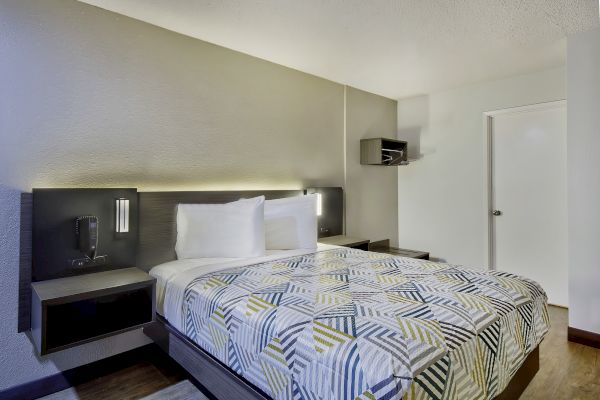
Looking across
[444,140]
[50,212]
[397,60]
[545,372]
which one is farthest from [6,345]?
[444,140]

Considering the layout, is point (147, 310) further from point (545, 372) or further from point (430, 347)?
point (545, 372)

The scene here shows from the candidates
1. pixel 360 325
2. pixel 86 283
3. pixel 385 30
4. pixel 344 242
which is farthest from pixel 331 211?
pixel 360 325

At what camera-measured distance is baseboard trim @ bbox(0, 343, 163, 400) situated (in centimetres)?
204

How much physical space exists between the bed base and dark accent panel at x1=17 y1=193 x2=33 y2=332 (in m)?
0.73

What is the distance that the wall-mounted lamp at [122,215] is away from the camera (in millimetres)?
2238

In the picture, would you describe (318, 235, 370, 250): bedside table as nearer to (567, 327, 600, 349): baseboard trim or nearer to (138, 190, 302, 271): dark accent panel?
(138, 190, 302, 271): dark accent panel

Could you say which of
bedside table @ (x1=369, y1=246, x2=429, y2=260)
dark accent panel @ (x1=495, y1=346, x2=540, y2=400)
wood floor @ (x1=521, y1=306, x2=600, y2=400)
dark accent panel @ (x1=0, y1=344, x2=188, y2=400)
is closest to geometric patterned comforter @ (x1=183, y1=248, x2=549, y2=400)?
dark accent panel @ (x1=495, y1=346, x2=540, y2=400)

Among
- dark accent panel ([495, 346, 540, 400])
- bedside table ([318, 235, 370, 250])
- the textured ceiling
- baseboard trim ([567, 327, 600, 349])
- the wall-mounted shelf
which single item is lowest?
baseboard trim ([567, 327, 600, 349])

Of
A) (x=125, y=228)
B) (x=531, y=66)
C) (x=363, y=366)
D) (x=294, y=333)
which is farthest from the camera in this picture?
(x=531, y=66)

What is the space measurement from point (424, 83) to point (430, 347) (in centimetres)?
342

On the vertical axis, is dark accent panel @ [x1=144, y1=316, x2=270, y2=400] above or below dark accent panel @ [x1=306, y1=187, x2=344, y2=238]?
below

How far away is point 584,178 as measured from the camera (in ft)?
8.88

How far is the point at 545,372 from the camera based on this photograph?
7.48ft

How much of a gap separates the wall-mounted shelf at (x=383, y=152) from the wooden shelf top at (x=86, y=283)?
2751 mm
